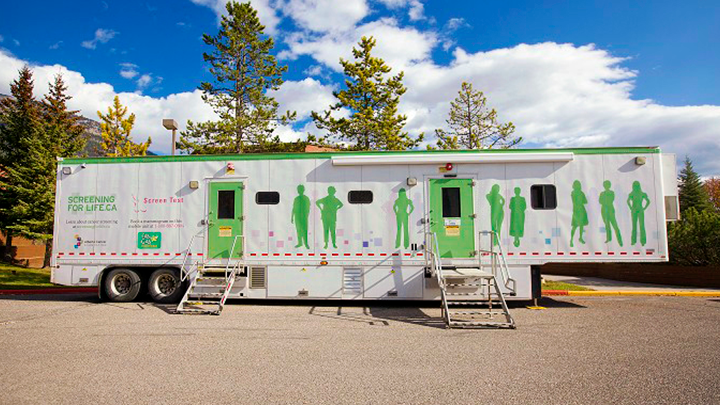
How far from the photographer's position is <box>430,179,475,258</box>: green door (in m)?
8.81

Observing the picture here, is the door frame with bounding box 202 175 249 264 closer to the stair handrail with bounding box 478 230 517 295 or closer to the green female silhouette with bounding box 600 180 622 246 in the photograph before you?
the stair handrail with bounding box 478 230 517 295

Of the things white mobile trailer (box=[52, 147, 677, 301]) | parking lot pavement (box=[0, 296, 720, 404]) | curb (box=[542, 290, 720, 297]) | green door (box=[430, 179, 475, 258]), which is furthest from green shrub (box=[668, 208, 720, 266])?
green door (box=[430, 179, 475, 258])

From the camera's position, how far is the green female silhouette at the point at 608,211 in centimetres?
860

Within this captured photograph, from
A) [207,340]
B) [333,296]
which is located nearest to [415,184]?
[333,296]

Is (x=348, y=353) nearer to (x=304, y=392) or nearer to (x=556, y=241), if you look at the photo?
(x=304, y=392)

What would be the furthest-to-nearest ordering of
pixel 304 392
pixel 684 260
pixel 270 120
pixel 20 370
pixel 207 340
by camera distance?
Answer: pixel 270 120
pixel 684 260
pixel 207 340
pixel 20 370
pixel 304 392

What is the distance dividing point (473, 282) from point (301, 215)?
12.9 feet

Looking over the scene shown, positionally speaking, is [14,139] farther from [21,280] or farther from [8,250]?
[21,280]

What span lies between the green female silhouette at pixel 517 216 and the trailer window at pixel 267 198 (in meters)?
5.08

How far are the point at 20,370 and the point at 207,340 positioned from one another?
2.17 metres

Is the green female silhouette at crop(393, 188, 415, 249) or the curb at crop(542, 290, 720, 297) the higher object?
the green female silhouette at crop(393, 188, 415, 249)

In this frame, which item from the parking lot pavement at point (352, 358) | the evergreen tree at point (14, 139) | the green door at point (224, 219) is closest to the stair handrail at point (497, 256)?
the parking lot pavement at point (352, 358)

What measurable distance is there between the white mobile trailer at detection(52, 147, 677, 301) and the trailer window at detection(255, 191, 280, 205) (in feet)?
0.07

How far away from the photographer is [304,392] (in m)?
4.14
